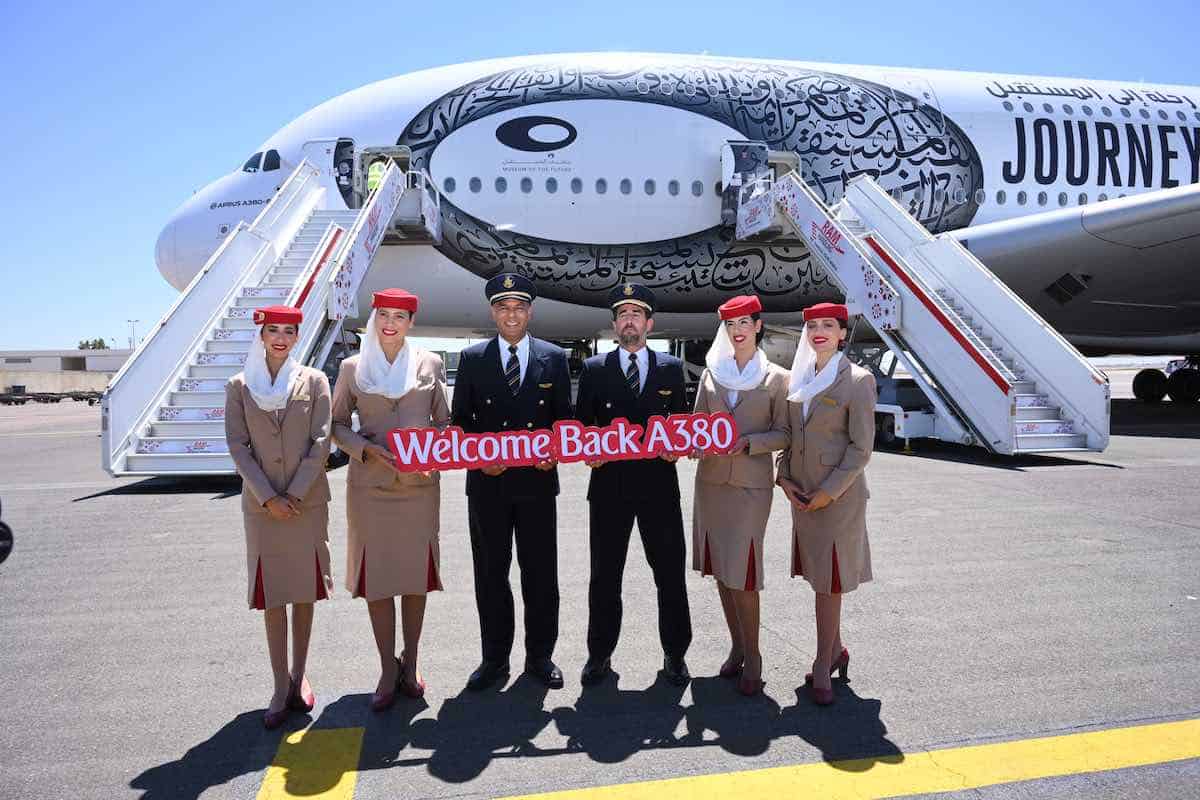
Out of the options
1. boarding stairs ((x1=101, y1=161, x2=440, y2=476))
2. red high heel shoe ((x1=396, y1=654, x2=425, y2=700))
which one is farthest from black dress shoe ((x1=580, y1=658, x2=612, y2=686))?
boarding stairs ((x1=101, y1=161, x2=440, y2=476))

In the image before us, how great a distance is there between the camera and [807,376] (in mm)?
3475

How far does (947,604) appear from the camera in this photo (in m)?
4.45

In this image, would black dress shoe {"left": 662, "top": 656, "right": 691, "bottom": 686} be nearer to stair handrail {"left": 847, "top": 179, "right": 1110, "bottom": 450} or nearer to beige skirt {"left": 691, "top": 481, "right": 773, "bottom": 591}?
beige skirt {"left": 691, "top": 481, "right": 773, "bottom": 591}

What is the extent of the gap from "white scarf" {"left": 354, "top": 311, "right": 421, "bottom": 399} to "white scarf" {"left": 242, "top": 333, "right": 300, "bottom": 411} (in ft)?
1.00

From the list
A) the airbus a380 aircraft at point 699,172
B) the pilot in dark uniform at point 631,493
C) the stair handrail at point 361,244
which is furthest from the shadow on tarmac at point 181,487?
the pilot in dark uniform at point 631,493

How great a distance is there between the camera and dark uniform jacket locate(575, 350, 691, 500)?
3.64 metres

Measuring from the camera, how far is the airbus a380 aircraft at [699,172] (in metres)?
13.2

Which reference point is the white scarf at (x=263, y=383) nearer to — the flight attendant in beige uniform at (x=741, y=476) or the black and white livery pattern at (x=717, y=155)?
the flight attendant in beige uniform at (x=741, y=476)

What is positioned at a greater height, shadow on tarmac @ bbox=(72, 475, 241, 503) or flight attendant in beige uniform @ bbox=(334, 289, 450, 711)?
flight attendant in beige uniform @ bbox=(334, 289, 450, 711)

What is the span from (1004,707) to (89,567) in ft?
18.4

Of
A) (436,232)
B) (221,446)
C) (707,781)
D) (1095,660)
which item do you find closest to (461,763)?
(707,781)

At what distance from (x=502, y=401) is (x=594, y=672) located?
1.30 m

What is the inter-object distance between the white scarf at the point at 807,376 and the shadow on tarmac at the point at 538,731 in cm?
128

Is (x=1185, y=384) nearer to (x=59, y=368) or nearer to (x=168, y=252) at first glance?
(x=168, y=252)
